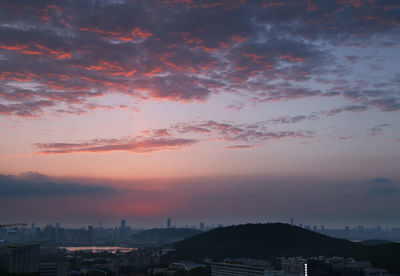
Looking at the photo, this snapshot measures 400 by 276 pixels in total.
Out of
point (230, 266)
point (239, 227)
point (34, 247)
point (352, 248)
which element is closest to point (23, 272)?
point (34, 247)

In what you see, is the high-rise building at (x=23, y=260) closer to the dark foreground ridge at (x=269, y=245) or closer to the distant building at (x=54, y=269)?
the distant building at (x=54, y=269)

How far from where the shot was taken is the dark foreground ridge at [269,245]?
10225 cm

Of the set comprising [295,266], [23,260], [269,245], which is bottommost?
[269,245]

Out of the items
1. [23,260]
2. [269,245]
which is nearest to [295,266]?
[23,260]

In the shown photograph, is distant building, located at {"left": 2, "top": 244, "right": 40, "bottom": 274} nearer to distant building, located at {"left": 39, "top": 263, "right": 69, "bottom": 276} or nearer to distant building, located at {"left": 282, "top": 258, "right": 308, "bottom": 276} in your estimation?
distant building, located at {"left": 39, "top": 263, "right": 69, "bottom": 276}

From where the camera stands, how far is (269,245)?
123 meters

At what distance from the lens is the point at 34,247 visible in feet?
227

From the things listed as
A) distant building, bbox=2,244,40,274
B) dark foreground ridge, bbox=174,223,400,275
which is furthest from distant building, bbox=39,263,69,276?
dark foreground ridge, bbox=174,223,400,275

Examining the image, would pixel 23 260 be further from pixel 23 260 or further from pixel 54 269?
pixel 54 269

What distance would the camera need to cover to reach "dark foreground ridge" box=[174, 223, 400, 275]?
102m

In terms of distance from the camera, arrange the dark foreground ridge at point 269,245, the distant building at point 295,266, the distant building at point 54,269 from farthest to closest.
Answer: the dark foreground ridge at point 269,245
the distant building at point 54,269
the distant building at point 295,266

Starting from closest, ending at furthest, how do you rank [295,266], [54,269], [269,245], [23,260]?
[23,260] → [295,266] → [54,269] → [269,245]

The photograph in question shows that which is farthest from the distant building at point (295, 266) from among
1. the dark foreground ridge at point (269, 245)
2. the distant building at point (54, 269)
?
the distant building at point (54, 269)

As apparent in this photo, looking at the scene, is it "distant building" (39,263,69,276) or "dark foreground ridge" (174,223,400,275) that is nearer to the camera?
"distant building" (39,263,69,276)
